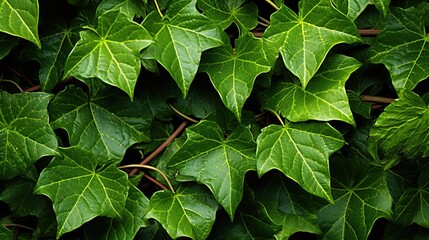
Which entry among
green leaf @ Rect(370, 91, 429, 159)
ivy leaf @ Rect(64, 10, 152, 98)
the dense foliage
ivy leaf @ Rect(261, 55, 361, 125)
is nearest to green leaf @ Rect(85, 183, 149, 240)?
the dense foliage

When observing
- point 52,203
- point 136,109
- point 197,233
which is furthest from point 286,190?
point 52,203

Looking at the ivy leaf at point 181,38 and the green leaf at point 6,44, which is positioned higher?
the ivy leaf at point 181,38

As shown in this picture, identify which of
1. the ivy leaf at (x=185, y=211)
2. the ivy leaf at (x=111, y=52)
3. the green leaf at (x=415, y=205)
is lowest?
the green leaf at (x=415, y=205)

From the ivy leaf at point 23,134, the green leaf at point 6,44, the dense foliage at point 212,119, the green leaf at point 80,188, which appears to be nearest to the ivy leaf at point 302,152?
the dense foliage at point 212,119

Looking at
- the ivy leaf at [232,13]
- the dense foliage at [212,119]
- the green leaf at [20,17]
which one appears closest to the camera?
the green leaf at [20,17]

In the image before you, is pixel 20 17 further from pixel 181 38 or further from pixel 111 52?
pixel 181 38

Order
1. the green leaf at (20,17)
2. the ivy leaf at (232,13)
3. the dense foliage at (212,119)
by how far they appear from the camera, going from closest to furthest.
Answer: the green leaf at (20,17) → the dense foliage at (212,119) → the ivy leaf at (232,13)

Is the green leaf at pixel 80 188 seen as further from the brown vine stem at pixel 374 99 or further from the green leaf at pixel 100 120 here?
the brown vine stem at pixel 374 99

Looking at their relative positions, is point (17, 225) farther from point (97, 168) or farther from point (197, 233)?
point (197, 233)
